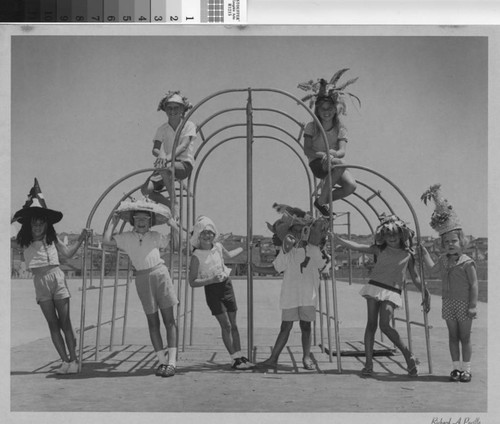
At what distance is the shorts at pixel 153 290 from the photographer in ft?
19.8

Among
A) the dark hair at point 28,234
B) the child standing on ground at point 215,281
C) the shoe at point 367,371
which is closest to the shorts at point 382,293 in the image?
the shoe at point 367,371

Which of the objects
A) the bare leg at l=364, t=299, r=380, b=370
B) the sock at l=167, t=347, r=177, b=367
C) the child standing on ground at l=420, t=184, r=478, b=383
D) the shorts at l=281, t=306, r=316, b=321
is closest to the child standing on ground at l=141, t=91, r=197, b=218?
the sock at l=167, t=347, r=177, b=367

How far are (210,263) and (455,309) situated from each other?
212cm

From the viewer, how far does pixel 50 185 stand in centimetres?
657

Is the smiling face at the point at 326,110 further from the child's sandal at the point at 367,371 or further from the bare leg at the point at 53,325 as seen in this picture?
the bare leg at the point at 53,325

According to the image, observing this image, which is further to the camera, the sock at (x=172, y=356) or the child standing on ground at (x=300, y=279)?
the child standing on ground at (x=300, y=279)

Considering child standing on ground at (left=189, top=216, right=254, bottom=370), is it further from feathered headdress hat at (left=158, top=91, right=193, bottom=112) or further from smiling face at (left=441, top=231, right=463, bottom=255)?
smiling face at (left=441, top=231, right=463, bottom=255)

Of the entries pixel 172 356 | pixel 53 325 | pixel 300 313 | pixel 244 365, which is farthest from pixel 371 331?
pixel 53 325

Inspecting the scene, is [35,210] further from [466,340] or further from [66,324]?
[466,340]

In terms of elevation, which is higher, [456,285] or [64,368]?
[456,285]

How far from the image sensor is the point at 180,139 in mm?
6434

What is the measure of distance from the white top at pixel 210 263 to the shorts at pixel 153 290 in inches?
13.2

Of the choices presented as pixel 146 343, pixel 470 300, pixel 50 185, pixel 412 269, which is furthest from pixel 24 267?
pixel 470 300
